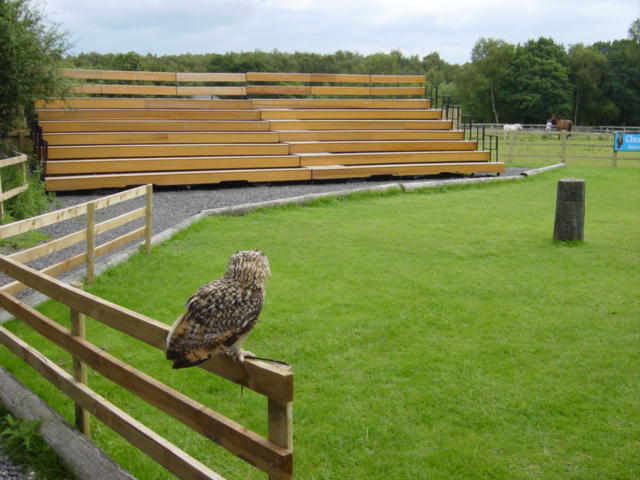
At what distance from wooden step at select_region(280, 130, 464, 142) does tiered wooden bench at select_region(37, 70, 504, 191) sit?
0.03 metres

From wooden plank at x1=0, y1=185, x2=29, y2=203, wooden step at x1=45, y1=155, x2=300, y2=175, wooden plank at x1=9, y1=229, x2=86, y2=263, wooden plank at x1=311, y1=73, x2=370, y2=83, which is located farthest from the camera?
wooden plank at x1=311, y1=73, x2=370, y2=83

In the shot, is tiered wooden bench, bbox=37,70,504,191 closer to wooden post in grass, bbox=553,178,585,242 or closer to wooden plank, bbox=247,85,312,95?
wooden plank, bbox=247,85,312,95

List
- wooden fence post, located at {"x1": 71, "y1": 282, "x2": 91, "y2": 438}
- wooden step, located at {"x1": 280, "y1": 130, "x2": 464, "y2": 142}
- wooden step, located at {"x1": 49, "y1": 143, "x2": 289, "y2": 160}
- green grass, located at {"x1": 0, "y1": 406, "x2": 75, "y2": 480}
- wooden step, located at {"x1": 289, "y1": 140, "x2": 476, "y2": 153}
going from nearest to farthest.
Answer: green grass, located at {"x1": 0, "y1": 406, "x2": 75, "y2": 480}
wooden fence post, located at {"x1": 71, "y1": 282, "x2": 91, "y2": 438}
wooden step, located at {"x1": 49, "y1": 143, "x2": 289, "y2": 160}
wooden step, located at {"x1": 289, "y1": 140, "x2": 476, "y2": 153}
wooden step, located at {"x1": 280, "y1": 130, "x2": 464, "y2": 142}

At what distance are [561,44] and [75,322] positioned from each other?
294 ft

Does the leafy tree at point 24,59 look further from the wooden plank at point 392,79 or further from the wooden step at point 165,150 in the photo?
the wooden plank at point 392,79

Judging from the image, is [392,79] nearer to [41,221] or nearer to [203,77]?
[203,77]

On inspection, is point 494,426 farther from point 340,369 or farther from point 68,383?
point 68,383

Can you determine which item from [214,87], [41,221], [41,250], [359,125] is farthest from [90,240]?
[359,125]

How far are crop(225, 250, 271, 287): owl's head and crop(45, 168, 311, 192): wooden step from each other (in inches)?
447

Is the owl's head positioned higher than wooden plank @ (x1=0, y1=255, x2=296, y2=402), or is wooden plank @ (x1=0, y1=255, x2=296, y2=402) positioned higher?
the owl's head

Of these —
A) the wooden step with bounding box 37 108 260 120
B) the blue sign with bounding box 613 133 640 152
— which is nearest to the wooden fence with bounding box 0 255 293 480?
the wooden step with bounding box 37 108 260 120

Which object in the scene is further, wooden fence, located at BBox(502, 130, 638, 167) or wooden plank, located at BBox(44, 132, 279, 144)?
wooden fence, located at BBox(502, 130, 638, 167)

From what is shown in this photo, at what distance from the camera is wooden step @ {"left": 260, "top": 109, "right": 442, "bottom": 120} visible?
18312 millimetres

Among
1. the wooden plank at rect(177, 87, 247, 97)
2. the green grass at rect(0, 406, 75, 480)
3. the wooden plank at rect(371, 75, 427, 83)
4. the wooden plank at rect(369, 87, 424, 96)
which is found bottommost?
the green grass at rect(0, 406, 75, 480)
